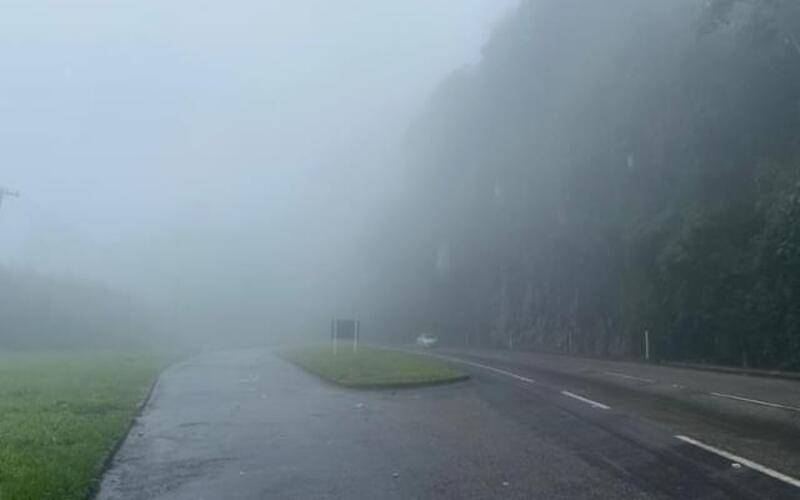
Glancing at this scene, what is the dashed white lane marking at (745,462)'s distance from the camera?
27.0 ft

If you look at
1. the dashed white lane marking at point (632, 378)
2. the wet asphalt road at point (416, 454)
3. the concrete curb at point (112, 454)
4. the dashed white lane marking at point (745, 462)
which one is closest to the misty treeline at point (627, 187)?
the dashed white lane marking at point (632, 378)

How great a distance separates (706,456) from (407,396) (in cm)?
1007

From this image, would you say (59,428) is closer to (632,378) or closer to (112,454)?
(112,454)

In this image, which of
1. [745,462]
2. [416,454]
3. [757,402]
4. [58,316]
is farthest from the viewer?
[58,316]

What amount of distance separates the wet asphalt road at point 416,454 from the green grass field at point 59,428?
386 mm

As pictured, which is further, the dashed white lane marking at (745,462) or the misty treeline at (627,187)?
the misty treeline at (627,187)

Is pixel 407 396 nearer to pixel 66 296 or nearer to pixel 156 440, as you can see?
pixel 156 440

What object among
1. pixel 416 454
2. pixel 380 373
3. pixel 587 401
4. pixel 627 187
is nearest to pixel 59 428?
pixel 416 454

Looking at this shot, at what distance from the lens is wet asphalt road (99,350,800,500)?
840cm

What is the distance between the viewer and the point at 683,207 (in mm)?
39469

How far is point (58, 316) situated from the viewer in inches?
2376

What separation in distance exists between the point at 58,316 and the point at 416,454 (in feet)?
183

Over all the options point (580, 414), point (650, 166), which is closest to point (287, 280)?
point (650, 166)

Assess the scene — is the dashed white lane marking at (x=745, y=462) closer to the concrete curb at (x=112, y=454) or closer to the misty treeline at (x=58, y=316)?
the concrete curb at (x=112, y=454)
